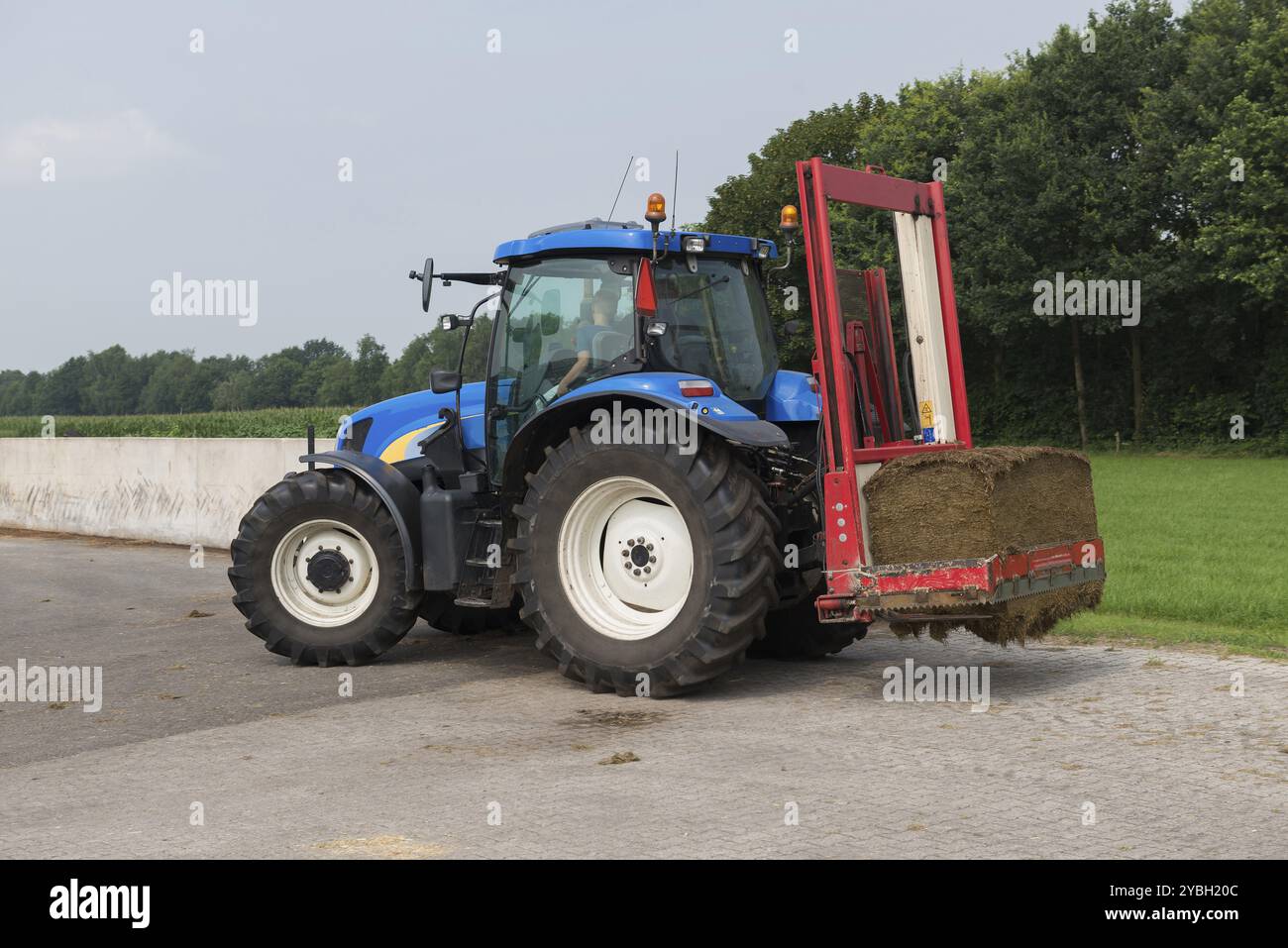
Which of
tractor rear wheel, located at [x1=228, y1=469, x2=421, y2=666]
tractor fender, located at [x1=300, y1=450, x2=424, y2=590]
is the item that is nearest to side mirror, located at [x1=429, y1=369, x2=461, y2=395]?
tractor fender, located at [x1=300, y1=450, x2=424, y2=590]

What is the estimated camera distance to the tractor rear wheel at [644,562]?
8023 millimetres

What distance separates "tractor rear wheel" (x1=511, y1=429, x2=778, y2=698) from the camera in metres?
8.02

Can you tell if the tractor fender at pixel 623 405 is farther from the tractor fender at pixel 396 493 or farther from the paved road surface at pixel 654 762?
the paved road surface at pixel 654 762

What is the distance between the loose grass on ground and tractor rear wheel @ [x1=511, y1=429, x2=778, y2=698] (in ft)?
70.1

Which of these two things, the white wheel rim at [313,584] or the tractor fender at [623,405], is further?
the white wheel rim at [313,584]

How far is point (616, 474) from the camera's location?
8.40m

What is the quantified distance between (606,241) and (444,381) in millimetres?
1484

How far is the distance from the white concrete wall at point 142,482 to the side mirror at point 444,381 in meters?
8.67

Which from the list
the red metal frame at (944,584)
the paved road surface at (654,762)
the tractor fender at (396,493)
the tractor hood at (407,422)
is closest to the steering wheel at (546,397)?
the tractor hood at (407,422)

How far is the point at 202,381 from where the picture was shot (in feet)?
203

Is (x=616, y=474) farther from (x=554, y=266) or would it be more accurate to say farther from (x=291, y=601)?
(x=291, y=601)

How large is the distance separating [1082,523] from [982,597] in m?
1.45

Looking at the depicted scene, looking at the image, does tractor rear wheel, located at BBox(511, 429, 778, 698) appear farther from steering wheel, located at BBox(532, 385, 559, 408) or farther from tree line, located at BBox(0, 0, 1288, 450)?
tree line, located at BBox(0, 0, 1288, 450)
